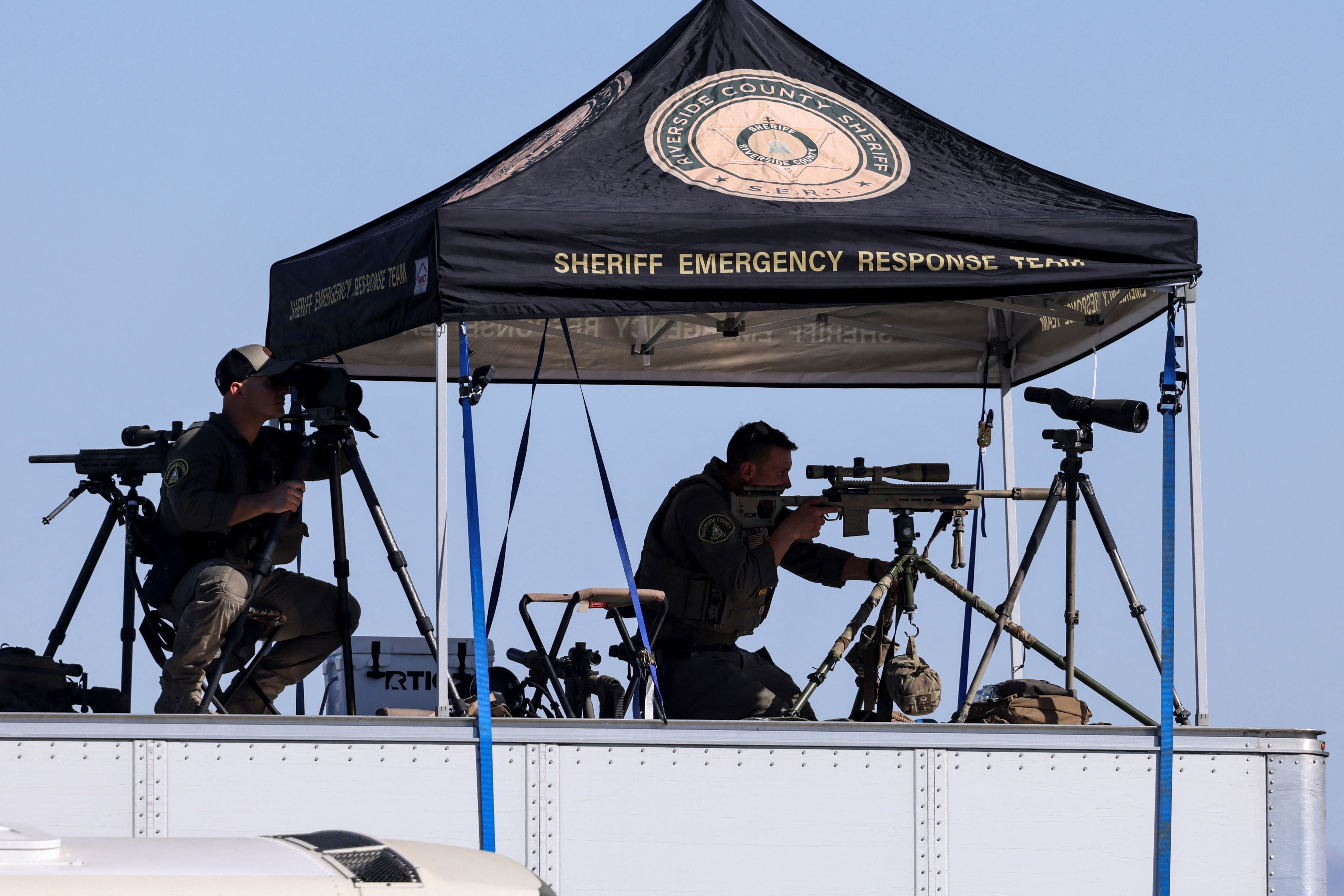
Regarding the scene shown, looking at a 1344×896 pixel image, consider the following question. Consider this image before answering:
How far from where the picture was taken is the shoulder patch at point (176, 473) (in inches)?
279

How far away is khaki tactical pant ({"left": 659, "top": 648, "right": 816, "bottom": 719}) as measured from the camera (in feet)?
24.4

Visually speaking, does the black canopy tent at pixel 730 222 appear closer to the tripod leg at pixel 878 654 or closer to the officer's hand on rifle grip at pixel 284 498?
the officer's hand on rifle grip at pixel 284 498

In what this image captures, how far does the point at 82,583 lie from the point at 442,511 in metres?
2.35

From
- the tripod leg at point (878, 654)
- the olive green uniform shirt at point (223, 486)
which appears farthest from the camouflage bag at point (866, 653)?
the olive green uniform shirt at point (223, 486)

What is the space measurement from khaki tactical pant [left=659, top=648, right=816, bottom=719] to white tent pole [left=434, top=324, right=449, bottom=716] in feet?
4.80

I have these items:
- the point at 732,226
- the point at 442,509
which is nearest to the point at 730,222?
the point at 732,226

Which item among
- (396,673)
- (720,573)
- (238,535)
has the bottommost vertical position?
(396,673)

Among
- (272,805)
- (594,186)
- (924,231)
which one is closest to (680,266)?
(594,186)

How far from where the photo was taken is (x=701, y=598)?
7.68 m

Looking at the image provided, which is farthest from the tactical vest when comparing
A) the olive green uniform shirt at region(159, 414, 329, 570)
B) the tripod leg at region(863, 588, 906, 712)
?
the olive green uniform shirt at region(159, 414, 329, 570)

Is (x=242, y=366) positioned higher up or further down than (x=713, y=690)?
higher up

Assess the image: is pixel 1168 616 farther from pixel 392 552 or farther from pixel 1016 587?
pixel 392 552

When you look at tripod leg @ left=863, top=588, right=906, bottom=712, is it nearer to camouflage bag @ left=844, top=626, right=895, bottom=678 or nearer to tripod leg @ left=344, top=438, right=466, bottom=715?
camouflage bag @ left=844, top=626, right=895, bottom=678

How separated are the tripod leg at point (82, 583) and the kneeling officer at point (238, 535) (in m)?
0.32
